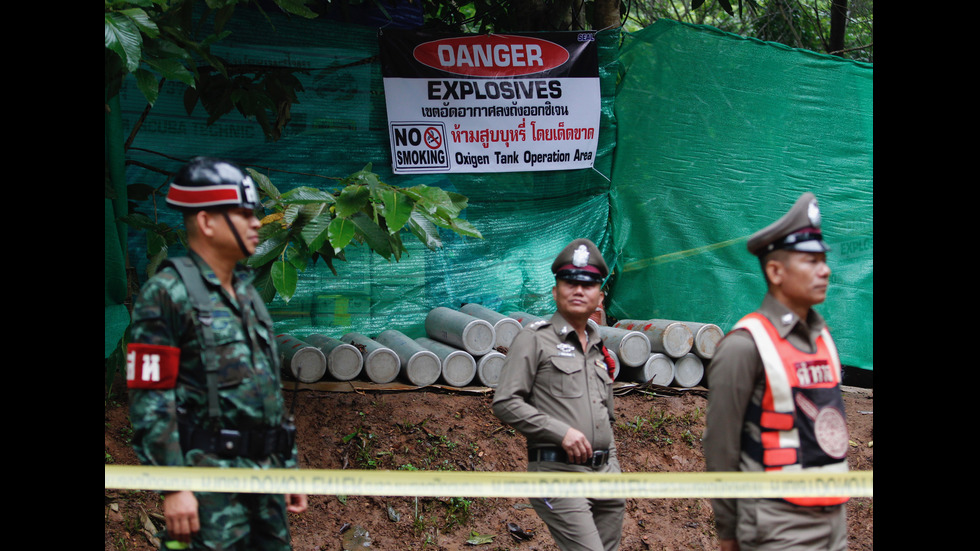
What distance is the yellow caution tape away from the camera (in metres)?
2.74

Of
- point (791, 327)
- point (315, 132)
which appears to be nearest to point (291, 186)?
point (315, 132)

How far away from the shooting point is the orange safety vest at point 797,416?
9.58ft

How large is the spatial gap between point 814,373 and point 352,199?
8.55 feet

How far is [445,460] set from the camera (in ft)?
20.2

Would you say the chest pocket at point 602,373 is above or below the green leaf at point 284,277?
below

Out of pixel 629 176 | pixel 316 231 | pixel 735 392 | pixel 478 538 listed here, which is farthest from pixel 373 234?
pixel 629 176

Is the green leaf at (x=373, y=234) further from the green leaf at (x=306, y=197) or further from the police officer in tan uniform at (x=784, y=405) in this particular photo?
the police officer in tan uniform at (x=784, y=405)

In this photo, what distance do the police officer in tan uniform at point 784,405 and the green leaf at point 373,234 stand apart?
6.82 ft

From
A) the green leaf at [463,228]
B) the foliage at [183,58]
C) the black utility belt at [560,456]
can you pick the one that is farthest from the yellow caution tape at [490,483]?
the foliage at [183,58]

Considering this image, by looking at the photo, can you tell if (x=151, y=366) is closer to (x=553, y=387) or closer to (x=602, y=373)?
(x=553, y=387)

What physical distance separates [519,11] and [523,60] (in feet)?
2.56

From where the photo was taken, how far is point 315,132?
7.32m

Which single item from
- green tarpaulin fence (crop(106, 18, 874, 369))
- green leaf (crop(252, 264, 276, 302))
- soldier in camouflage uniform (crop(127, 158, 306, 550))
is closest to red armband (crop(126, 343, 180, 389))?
soldier in camouflage uniform (crop(127, 158, 306, 550))

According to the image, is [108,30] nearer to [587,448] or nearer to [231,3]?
[231,3]
